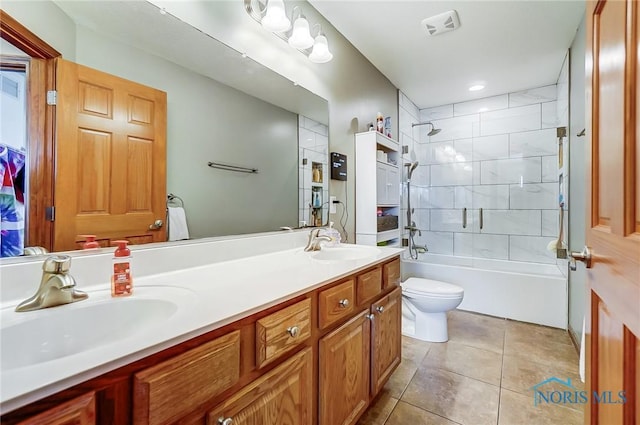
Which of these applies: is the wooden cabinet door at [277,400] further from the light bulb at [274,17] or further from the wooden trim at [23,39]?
the light bulb at [274,17]

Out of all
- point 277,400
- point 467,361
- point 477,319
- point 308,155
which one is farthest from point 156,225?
point 477,319

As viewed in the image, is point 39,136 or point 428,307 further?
point 428,307

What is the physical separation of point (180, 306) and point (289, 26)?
1463 millimetres

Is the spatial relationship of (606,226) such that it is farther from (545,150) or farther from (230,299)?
(545,150)

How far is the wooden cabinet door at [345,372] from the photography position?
3.44ft

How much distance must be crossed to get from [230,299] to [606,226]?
3.44 ft

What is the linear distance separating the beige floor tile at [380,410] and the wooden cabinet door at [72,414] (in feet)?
4.39

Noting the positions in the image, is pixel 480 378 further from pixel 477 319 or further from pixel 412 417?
pixel 477 319

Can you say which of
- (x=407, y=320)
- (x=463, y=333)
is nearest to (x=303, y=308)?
(x=407, y=320)

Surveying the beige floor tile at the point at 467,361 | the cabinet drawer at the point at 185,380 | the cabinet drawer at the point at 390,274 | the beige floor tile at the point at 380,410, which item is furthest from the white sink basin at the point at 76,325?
the beige floor tile at the point at 467,361

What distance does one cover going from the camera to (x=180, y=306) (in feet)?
2.44

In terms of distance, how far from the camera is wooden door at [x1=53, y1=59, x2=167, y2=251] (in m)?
0.87

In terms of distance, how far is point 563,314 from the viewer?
243 cm

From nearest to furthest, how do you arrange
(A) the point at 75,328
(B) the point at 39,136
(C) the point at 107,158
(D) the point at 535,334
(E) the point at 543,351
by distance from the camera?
(A) the point at 75,328, (B) the point at 39,136, (C) the point at 107,158, (E) the point at 543,351, (D) the point at 535,334
